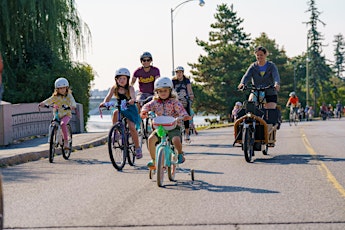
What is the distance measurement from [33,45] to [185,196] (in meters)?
20.9

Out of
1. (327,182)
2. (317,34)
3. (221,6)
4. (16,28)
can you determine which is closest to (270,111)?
(327,182)

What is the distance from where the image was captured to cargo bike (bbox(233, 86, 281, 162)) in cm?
1186

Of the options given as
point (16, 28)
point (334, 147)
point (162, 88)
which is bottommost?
point (334, 147)

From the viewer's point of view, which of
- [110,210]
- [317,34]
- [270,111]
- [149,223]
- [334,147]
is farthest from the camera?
[317,34]

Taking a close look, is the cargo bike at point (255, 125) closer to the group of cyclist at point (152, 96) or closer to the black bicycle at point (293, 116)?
the group of cyclist at point (152, 96)

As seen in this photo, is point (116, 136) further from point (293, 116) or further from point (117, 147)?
point (293, 116)

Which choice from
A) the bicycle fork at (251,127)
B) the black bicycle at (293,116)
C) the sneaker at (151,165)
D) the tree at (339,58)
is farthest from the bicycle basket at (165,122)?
the tree at (339,58)

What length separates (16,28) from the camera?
26.3 m

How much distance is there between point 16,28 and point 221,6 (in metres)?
69.5

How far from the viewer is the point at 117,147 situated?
1083 cm

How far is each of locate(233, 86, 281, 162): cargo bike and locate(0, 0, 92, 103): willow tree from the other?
1488 centimetres

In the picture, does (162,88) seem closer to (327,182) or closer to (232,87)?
(327,182)

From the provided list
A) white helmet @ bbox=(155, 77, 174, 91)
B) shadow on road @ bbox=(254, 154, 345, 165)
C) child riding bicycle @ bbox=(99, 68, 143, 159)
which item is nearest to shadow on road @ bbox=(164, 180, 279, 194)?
white helmet @ bbox=(155, 77, 174, 91)

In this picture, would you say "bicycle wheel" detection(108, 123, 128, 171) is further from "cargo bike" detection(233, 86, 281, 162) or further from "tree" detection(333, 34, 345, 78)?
"tree" detection(333, 34, 345, 78)
